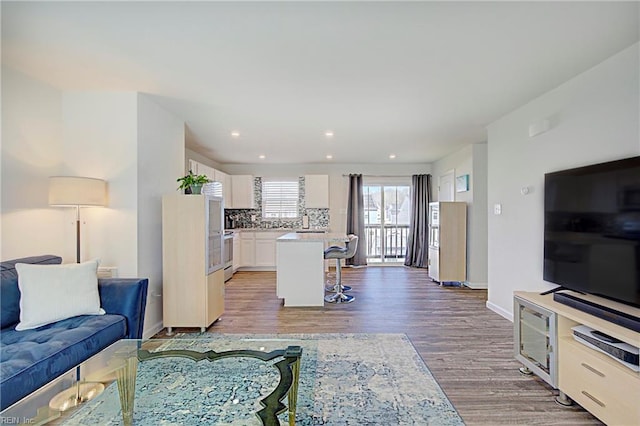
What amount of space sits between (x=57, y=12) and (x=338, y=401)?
301 cm

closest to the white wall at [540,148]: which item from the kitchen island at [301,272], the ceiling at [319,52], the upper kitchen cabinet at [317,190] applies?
the ceiling at [319,52]

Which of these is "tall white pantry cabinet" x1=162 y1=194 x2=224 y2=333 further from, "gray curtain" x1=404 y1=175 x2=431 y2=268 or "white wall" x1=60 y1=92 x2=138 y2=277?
"gray curtain" x1=404 y1=175 x2=431 y2=268

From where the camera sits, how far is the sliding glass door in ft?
25.2

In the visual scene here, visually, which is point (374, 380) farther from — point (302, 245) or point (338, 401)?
point (302, 245)

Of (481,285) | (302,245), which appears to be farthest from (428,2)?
(481,285)

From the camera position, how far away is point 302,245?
4438mm

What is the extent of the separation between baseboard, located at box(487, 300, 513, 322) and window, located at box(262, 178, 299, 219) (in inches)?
177

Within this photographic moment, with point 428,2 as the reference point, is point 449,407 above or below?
below

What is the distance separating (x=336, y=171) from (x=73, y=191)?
18.2ft

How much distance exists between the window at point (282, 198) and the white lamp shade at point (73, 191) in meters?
4.68

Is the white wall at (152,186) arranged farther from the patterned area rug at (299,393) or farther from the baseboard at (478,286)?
the baseboard at (478,286)

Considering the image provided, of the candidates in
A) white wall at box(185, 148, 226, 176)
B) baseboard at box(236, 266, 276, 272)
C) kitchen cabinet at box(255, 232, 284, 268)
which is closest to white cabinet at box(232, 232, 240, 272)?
baseboard at box(236, 266, 276, 272)

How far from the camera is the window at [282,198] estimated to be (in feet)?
24.6

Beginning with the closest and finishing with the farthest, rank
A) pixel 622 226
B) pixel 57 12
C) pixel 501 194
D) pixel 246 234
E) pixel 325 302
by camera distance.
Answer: pixel 57 12
pixel 622 226
pixel 501 194
pixel 325 302
pixel 246 234
